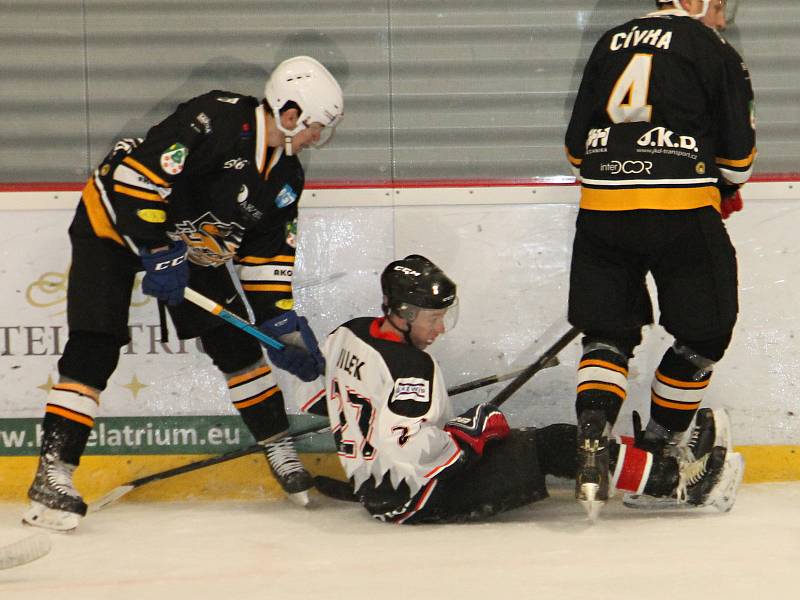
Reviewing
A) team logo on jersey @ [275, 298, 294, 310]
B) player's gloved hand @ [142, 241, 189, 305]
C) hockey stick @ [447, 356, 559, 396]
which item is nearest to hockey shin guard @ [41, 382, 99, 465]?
player's gloved hand @ [142, 241, 189, 305]

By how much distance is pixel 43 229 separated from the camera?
3.60 metres

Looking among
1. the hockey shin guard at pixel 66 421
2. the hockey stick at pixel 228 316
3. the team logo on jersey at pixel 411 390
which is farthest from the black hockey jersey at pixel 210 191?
the team logo on jersey at pixel 411 390

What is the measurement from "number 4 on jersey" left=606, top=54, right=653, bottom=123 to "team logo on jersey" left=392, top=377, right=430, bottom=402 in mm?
849

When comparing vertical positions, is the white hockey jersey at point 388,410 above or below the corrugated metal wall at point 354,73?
below

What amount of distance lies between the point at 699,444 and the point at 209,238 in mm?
1470

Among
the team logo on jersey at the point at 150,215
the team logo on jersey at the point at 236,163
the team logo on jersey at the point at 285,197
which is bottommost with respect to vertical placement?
the team logo on jersey at the point at 150,215

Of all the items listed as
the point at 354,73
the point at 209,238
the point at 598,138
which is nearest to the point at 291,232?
the point at 209,238

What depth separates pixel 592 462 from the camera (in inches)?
107

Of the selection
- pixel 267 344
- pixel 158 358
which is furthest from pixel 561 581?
pixel 158 358

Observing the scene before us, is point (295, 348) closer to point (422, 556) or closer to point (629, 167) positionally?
point (422, 556)

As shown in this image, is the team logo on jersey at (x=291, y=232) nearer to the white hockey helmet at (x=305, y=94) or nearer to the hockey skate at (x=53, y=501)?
the white hockey helmet at (x=305, y=94)

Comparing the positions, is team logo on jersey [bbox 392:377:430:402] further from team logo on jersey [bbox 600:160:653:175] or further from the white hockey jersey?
team logo on jersey [bbox 600:160:653:175]

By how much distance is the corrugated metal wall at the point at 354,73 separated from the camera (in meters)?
3.62

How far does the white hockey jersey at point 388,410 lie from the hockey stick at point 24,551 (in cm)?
81
